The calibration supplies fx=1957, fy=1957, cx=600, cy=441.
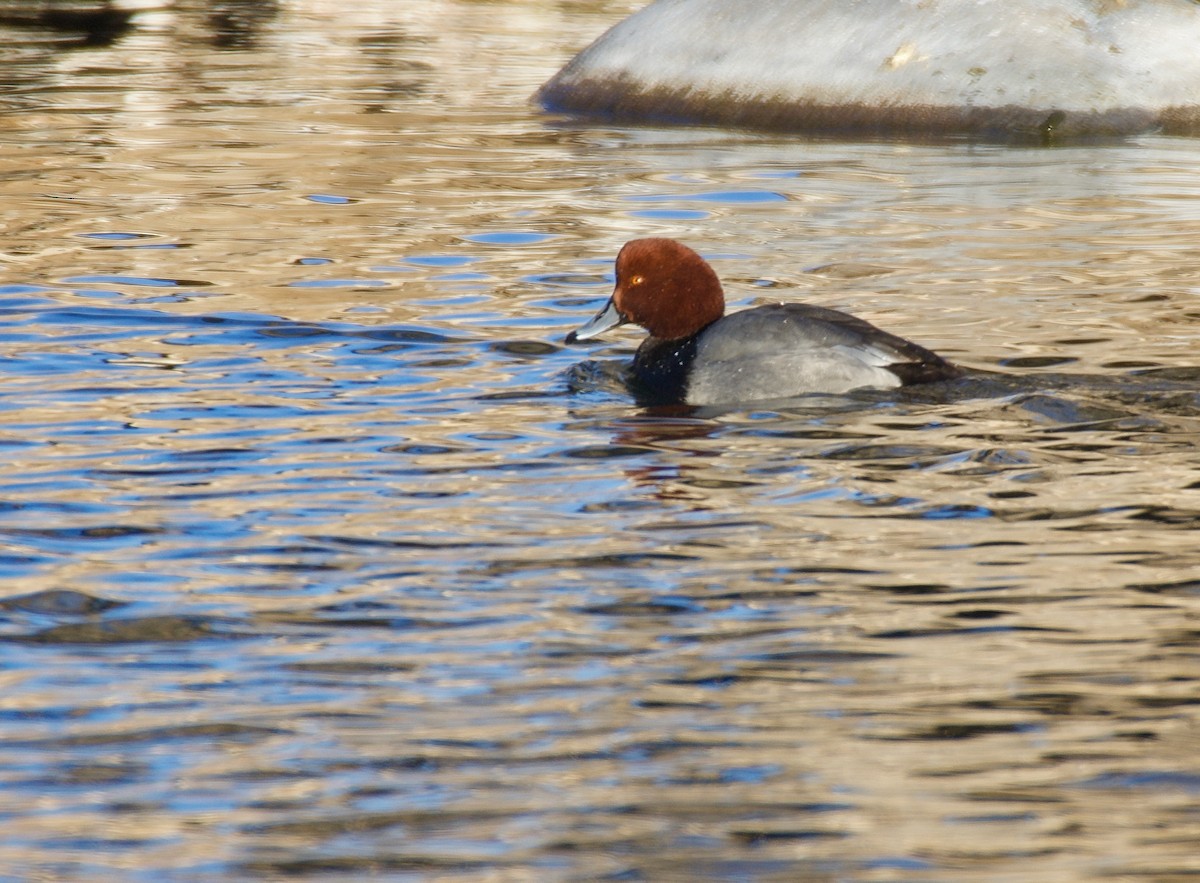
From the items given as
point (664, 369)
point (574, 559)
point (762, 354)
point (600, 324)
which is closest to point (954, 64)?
point (600, 324)

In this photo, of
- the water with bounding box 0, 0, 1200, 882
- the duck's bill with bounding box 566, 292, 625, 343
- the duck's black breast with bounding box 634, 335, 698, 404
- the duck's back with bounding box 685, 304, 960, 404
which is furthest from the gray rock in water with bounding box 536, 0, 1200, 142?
the duck's back with bounding box 685, 304, 960, 404

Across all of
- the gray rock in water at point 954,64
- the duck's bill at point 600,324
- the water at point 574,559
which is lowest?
the water at point 574,559

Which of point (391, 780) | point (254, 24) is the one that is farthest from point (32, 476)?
point (254, 24)

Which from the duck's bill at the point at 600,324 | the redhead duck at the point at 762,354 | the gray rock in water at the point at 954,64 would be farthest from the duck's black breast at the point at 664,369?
the gray rock in water at the point at 954,64

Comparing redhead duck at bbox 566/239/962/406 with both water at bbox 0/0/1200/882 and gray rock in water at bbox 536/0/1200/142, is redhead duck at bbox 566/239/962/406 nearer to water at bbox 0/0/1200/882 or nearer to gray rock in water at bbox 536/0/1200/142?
water at bbox 0/0/1200/882

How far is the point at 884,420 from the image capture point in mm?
6559

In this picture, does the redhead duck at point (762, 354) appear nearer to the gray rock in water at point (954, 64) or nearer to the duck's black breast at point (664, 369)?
the duck's black breast at point (664, 369)

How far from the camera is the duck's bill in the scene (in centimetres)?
777

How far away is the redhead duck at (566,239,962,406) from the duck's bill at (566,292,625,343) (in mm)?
158

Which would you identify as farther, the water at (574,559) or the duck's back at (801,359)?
the duck's back at (801,359)

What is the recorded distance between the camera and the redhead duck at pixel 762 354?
6.91 metres

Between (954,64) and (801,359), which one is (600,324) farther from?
(954,64)

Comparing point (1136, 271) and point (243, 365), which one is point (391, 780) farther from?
point (1136, 271)

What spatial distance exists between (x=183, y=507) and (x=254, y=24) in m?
17.9
